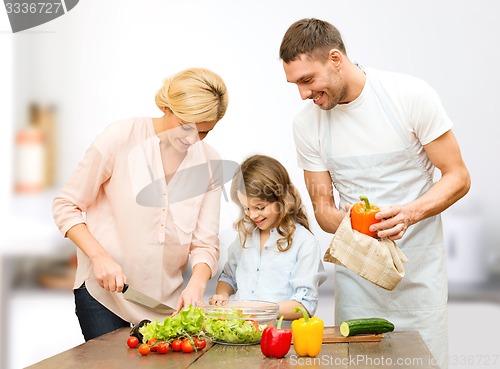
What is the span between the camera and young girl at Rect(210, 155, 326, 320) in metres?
2.78

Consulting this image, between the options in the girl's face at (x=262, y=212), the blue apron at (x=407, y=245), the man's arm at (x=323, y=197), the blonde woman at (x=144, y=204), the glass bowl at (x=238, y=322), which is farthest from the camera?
the girl's face at (x=262, y=212)

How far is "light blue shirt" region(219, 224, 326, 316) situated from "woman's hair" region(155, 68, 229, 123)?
0.64 m

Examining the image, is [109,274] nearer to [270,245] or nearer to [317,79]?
[270,245]

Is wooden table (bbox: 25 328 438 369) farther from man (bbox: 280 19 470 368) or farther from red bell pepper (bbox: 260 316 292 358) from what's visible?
man (bbox: 280 19 470 368)

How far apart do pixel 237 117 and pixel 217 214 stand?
3.97 feet

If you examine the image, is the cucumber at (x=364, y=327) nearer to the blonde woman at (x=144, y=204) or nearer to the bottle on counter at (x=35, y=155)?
the blonde woman at (x=144, y=204)

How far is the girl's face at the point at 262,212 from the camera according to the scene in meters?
2.86

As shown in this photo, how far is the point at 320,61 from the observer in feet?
8.11

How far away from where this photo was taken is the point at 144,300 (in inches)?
98.1

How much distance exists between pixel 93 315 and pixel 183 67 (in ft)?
5.38

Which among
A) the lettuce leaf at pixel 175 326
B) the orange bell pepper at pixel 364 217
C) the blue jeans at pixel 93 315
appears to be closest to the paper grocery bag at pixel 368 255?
the orange bell pepper at pixel 364 217

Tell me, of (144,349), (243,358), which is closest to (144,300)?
(144,349)

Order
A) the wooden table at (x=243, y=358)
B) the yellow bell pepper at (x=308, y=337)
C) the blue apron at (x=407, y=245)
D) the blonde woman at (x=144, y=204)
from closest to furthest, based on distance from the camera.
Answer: the wooden table at (x=243, y=358), the yellow bell pepper at (x=308, y=337), the blonde woman at (x=144, y=204), the blue apron at (x=407, y=245)

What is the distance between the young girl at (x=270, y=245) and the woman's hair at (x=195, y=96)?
0.51 metres
